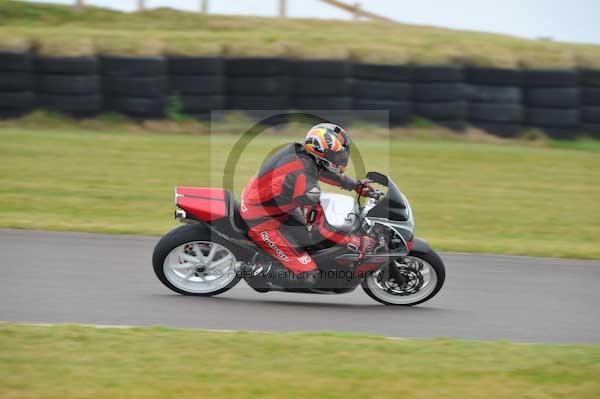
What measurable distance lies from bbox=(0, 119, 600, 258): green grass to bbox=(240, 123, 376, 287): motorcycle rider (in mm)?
3296

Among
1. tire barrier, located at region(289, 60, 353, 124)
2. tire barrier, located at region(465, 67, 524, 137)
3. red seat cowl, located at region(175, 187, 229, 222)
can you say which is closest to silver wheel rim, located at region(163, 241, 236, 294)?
red seat cowl, located at region(175, 187, 229, 222)

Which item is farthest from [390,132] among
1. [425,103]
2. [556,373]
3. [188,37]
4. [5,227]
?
[556,373]

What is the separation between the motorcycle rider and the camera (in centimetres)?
732

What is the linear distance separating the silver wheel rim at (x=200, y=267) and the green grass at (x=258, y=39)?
414 inches

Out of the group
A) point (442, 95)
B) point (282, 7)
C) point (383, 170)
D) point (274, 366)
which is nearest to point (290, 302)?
point (274, 366)

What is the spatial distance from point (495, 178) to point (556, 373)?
980 centimetres

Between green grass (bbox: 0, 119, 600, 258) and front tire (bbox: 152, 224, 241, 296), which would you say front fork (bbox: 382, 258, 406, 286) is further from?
green grass (bbox: 0, 119, 600, 258)

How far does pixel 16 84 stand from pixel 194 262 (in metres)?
10.9

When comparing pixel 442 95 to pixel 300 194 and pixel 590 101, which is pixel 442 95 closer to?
pixel 590 101

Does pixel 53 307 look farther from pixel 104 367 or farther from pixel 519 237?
pixel 519 237

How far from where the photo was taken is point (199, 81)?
A: 683 inches

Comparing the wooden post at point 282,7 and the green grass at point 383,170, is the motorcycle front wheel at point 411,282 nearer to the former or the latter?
the green grass at point 383,170

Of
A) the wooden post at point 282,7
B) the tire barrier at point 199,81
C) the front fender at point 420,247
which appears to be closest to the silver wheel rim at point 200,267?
the front fender at point 420,247

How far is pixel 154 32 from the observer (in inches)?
812
